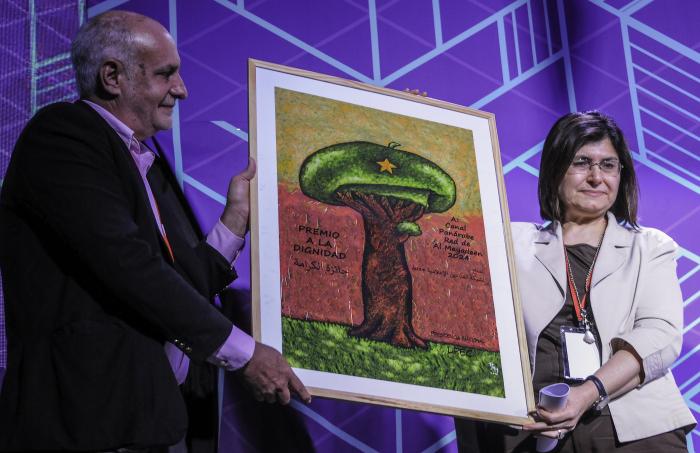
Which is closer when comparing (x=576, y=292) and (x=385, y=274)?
(x=385, y=274)

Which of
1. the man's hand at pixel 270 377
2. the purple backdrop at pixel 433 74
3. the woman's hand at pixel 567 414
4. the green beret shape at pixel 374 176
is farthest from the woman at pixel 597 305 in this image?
the man's hand at pixel 270 377

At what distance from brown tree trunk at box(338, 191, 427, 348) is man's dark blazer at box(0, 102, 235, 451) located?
0.48 metres

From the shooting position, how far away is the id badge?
2328 mm

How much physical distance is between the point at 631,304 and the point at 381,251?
747mm

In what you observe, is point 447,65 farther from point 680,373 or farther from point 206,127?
point 680,373

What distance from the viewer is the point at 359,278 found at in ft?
7.08

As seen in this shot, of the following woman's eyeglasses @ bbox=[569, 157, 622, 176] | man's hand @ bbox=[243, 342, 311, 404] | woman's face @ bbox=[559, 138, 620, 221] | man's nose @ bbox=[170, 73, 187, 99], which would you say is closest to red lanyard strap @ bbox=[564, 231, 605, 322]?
woman's face @ bbox=[559, 138, 620, 221]

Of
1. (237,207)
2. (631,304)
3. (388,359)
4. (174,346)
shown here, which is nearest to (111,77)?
(237,207)

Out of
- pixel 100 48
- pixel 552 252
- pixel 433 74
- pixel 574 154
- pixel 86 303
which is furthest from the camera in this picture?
pixel 433 74

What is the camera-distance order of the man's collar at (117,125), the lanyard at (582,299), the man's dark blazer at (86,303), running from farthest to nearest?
the lanyard at (582,299) < the man's collar at (117,125) < the man's dark blazer at (86,303)

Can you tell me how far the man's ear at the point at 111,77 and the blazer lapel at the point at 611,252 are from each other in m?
1.37

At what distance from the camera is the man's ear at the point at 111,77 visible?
76.5 inches

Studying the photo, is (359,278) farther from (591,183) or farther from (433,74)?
(433,74)

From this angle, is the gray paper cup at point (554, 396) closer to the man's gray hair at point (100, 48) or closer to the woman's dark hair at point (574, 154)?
the woman's dark hair at point (574, 154)
